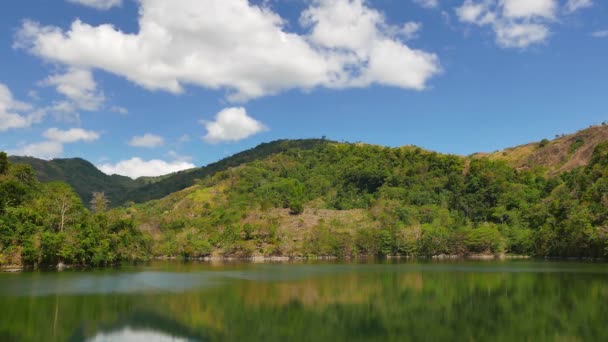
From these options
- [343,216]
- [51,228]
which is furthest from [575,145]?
[51,228]

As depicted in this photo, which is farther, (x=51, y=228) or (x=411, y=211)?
(x=411, y=211)

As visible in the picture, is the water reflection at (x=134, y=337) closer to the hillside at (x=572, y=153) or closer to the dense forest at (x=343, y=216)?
the dense forest at (x=343, y=216)

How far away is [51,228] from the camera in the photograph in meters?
76.6

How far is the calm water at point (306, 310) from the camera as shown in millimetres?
26719

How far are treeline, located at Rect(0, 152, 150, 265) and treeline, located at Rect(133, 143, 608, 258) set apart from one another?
48446 mm

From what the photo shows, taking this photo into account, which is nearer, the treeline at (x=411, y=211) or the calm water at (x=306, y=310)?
the calm water at (x=306, y=310)

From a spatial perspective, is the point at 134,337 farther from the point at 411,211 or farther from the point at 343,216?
the point at 411,211

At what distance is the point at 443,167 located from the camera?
187000 mm

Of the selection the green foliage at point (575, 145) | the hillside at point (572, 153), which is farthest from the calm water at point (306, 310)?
the green foliage at point (575, 145)

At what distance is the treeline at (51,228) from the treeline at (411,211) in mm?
48446

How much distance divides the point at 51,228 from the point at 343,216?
90.0 m

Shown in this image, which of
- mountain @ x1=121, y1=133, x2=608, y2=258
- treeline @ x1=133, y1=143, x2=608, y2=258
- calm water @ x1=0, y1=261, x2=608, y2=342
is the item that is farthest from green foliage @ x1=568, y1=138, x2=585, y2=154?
calm water @ x1=0, y1=261, x2=608, y2=342

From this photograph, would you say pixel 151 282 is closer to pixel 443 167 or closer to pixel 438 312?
pixel 438 312

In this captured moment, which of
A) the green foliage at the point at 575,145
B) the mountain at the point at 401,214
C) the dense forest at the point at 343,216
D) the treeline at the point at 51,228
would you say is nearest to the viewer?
the treeline at the point at 51,228
